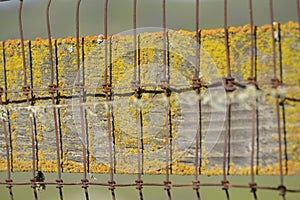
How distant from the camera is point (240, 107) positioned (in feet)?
3.77

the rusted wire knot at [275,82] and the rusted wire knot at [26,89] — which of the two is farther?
the rusted wire knot at [26,89]

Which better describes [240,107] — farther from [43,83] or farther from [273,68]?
[43,83]

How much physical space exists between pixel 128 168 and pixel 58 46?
0.35 metres

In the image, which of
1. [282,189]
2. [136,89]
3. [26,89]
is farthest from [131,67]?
[282,189]

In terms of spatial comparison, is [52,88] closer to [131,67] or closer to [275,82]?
[131,67]

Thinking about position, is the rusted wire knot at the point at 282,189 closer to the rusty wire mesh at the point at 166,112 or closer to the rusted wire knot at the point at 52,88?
Result: the rusty wire mesh at the point at 166,112

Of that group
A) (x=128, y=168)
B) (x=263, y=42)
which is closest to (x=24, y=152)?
(x=128, y=168)

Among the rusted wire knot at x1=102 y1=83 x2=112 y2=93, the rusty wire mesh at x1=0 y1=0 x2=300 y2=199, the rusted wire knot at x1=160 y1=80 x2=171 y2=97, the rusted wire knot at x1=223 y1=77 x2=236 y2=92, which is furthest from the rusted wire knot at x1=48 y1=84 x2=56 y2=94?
the rusted wire knot at x1=223 y1=77 x2=236 y2=92

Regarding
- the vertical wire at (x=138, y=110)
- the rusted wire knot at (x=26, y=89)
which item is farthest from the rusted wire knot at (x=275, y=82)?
the rusted wire knot at (x=26, y=89)

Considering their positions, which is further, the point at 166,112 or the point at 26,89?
the point at 26,89

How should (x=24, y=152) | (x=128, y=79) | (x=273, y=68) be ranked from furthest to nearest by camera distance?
(x=24, y=152) < (x=128, y=79) < (x=273, y=68)

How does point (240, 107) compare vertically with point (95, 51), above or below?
below

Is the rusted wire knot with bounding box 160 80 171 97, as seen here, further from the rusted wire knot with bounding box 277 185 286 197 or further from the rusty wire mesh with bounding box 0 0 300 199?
the rusted wire knot with bounding box 277 185 286 197

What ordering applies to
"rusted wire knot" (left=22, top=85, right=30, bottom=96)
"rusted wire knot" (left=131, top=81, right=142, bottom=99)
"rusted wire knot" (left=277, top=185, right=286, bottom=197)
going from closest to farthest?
1. "rusted wire knot" (left=277, top=185, right=286, bottom=197)
2. "rusted wire knot" (left=131, top=81, right=142, bottom=99)
3. "rusted wire knot" (left=22, top=85, right=30, bottom=96)
